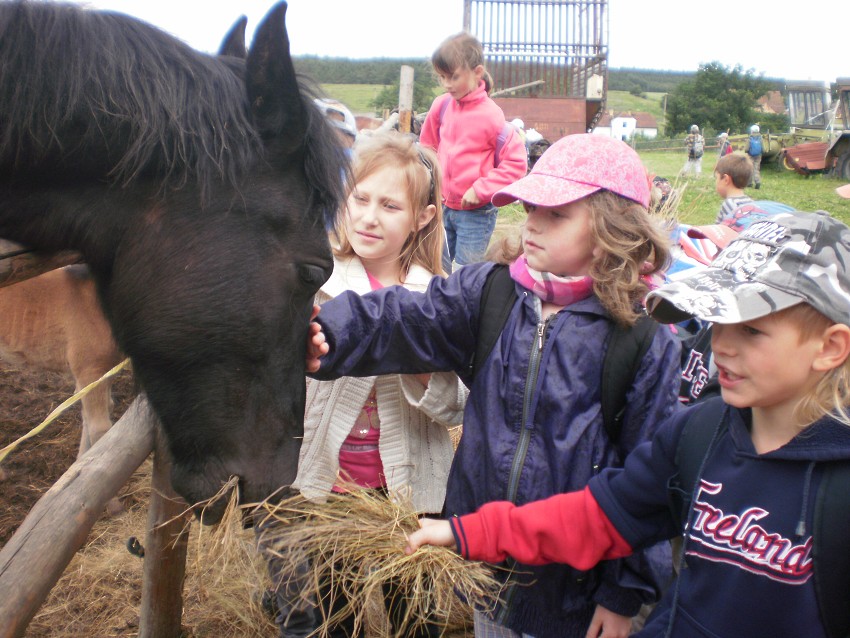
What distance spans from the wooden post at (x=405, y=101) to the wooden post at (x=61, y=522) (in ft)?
26.0

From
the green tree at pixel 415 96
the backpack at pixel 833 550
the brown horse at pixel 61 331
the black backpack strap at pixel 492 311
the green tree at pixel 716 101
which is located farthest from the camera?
the green tree at pixel 716 101

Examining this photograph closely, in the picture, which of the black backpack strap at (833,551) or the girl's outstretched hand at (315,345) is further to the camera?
the girl's outstretched hand at (315,345)

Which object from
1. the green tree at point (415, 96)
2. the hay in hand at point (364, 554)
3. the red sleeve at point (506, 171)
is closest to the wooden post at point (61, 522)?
the hay in hand at point (364, 554)

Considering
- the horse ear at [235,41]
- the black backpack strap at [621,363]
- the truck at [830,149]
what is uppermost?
the truck at [830,149]

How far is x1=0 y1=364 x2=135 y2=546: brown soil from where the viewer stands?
4.14 metres

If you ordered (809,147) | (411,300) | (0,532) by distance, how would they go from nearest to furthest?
(411,300), (0,532), (809,147)

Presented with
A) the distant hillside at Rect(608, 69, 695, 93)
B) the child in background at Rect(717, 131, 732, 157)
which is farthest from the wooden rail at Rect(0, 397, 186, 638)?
the distant hillside at Rect(608, 69, 695, 93)

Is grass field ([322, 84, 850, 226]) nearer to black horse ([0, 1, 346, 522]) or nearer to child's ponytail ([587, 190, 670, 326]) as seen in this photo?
child's ponytail ([587, 190, 670, 326])

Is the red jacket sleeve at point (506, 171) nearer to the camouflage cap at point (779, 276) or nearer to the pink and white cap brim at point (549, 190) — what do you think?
the pink and white cap brim at point (549, 190)

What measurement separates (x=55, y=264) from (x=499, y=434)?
1234 millimetres

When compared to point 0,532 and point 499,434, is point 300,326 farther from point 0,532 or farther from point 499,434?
point 0,532

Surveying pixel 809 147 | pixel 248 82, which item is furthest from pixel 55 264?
pixel 809 147

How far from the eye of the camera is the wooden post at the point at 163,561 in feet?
7.97

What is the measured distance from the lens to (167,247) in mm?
1722
